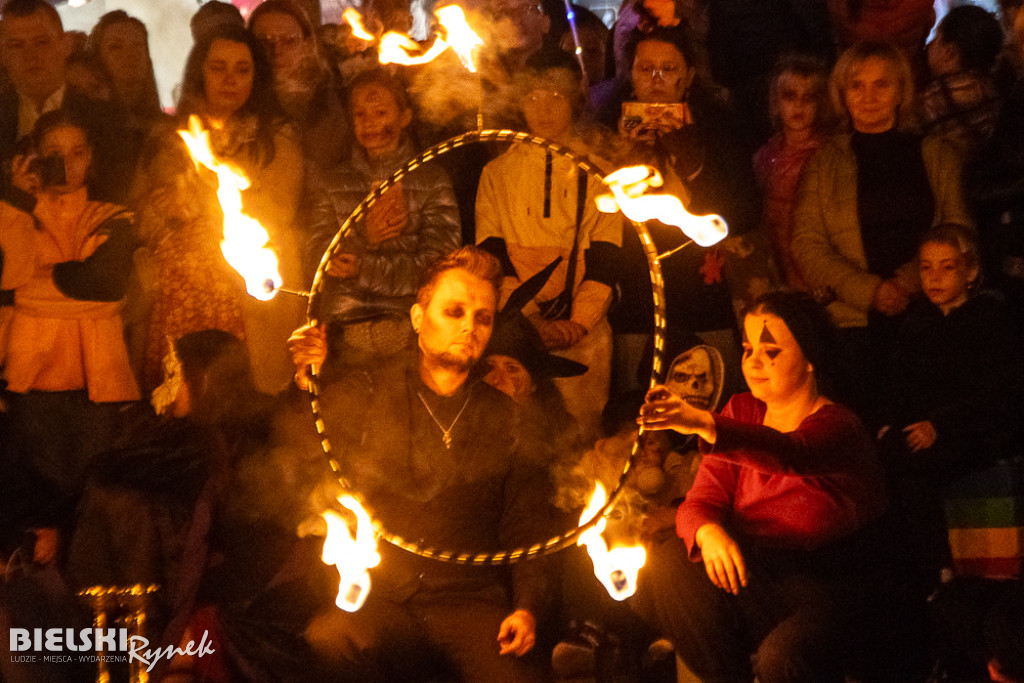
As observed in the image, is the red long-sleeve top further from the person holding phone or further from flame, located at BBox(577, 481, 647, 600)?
the person holding phone

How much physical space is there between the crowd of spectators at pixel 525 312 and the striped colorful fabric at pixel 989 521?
8cm

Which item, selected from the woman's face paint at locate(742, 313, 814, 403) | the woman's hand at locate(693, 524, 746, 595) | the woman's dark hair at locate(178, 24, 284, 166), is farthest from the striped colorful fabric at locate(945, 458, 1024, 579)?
the woman's dark hair at locate(178, 24, 284, 166)

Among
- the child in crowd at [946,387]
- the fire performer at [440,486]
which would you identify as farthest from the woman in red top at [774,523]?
the fire performer at [440,486]

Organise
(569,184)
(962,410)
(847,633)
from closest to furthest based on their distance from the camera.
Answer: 1. (847,633)
2. (962,410)
3. (569,184)

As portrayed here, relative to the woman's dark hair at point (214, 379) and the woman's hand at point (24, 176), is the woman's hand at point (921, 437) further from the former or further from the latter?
the woman's hand at point (24, 176)

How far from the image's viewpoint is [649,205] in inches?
227

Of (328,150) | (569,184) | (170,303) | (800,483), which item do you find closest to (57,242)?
(170,303)

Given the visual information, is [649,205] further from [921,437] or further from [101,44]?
[101,44]

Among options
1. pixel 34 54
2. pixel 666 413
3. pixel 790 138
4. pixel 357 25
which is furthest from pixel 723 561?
pixel 34 54

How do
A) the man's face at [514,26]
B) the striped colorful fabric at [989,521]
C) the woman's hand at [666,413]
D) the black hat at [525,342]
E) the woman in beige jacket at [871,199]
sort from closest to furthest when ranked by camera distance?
the woman's hand at [666,413], the striped colorful fabric at [989,521], the woman in beige jacket at [871,199], the black hat at [525,342], the man's face at [514,26]

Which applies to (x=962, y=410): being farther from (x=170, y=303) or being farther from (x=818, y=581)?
(x=170, y=303)

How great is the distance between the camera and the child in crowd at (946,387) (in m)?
6.00

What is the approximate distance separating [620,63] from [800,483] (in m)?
2.37

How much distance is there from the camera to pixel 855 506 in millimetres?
5816
